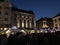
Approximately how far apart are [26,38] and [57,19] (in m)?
49.1

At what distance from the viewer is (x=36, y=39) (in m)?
7.77

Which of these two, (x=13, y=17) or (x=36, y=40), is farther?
(x=13, y=17)

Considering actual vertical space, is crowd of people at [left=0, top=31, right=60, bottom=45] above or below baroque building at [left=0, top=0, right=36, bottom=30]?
below

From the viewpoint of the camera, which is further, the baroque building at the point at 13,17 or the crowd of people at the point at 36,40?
the baroque building at the point at 13,17

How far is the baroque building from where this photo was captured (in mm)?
45059

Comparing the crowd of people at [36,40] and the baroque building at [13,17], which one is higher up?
the baroque building at [13,17]

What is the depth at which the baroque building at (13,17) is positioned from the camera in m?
45.1

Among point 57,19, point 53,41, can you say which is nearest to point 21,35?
point 53,41

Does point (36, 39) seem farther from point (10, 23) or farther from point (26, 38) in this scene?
point (10, 23)

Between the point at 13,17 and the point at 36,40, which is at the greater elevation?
the point at 13,17

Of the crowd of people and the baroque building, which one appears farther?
the baroque building

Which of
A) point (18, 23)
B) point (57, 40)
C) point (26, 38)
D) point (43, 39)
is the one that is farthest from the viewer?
point (18, 23)

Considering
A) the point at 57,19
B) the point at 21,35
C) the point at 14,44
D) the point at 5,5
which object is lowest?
the point at 14,44

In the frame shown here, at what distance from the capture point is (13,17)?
47781mm
